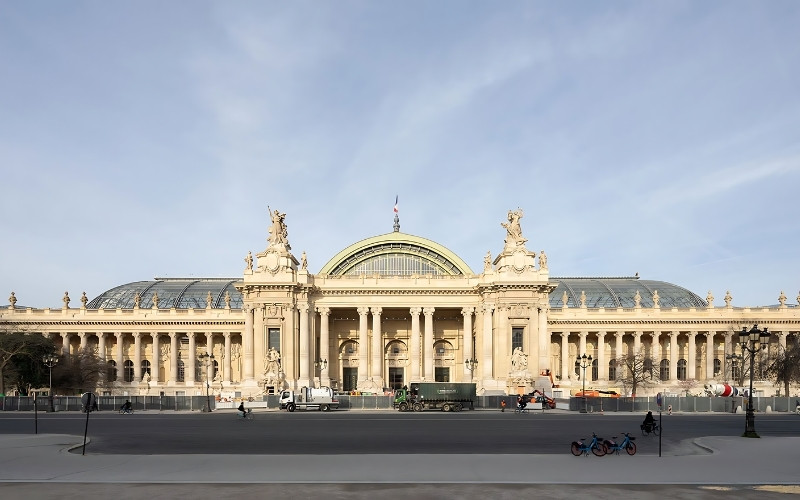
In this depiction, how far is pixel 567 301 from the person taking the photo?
11481 cm

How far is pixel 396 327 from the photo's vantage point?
347 feet

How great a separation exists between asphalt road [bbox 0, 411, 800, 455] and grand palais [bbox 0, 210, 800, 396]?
34.6 metres

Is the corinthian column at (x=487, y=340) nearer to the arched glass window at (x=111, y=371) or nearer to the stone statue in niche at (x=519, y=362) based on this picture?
the stone statue in niche at (x=519, y=362)

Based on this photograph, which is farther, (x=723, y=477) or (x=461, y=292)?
(x=461, y=292)

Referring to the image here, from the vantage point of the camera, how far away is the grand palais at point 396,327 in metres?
90.4

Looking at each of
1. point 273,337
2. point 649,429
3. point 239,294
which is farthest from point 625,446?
point 239,294

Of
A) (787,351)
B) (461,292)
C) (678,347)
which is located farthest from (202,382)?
(787,351)

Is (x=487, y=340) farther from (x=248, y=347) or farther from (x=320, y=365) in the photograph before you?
(x=248, y=347)

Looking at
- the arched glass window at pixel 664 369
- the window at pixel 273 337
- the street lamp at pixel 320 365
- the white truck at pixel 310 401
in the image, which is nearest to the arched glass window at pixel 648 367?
the arched glass window at pixel 664 369

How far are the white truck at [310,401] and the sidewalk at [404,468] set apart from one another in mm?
37462

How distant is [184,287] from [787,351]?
9293 centimetres

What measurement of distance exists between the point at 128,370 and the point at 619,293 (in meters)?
80.8

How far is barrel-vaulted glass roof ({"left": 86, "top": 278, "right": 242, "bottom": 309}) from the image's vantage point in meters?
118

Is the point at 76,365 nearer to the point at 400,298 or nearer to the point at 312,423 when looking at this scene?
the point at 400,298
